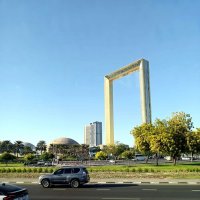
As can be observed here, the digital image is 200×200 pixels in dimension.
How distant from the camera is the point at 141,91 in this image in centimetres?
15025

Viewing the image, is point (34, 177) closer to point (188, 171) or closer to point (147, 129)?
point (188, 171)

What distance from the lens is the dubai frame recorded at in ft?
487

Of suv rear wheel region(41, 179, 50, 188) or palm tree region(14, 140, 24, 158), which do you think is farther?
palm tree region(14, 140, 24, 158)

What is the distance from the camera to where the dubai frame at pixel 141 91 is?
5846 inches

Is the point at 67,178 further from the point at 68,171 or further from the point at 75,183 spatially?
the point at 75,183

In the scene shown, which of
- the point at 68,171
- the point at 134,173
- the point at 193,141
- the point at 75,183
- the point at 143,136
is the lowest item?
the point at 75,183

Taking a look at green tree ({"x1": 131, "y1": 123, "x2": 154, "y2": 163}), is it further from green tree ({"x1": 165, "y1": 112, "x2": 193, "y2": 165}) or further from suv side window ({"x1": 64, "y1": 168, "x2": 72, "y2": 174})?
suv side window ({"x1": 64, "y1": 168, "x2": 72, "y2": 174})

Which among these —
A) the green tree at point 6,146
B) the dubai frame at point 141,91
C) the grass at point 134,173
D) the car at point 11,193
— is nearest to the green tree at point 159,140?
the grass at point 134,173

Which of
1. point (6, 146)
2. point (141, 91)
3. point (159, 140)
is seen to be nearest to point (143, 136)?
point (159, 140)

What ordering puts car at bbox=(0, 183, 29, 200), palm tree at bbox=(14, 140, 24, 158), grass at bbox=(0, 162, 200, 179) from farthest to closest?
palm tree at bbox=(14, 140, 24, 158)
grass at bbox=(0, 162, 200, 179)
car at bbox=(0, 183, 29, 200)

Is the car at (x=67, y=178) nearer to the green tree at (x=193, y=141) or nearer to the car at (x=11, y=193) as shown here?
the car at (x=11, y=193)

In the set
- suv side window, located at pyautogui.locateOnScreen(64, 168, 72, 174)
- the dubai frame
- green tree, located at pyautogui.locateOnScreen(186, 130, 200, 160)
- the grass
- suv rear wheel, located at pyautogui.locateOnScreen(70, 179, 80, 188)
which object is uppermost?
the dubai frame

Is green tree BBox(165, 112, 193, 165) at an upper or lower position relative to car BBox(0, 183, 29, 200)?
upper

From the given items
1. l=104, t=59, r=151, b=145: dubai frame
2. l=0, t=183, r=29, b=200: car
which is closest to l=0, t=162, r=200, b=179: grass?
l=0, t=183, r=29, b=200: car
